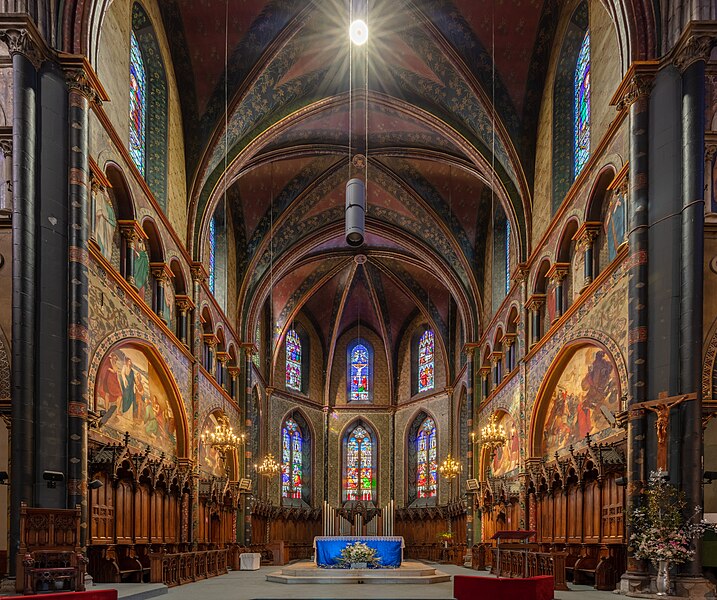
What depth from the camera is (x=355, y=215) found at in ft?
39.5

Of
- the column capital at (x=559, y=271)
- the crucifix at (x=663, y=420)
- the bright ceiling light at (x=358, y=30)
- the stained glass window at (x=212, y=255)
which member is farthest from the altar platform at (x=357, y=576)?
the bright ceiling light at (x=358, y=30)

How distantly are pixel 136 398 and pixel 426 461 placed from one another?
2435 cm

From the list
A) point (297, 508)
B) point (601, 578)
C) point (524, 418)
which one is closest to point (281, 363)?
point (297, 508)

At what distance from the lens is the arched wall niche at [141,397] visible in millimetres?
16234

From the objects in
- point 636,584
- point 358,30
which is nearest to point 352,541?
point 636,584

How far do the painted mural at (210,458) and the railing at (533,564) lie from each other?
9990 mm

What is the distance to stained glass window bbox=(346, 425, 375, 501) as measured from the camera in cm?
4156

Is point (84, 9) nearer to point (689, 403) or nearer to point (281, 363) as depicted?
point (689, 403)

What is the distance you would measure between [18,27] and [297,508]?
2976cm

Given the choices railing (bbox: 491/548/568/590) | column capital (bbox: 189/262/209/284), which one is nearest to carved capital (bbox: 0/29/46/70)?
column capital (bbox: 189/262/209/284)

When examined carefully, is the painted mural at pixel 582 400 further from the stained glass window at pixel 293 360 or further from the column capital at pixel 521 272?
the stained glass window at pixel 293 360

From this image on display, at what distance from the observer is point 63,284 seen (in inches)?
535

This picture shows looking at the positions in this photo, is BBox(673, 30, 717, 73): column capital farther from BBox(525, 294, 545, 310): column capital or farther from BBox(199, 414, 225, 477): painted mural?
BBox(199, 414, 225, 477): painted mural

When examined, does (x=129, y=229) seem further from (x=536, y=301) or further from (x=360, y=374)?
(x=360, y=374)
